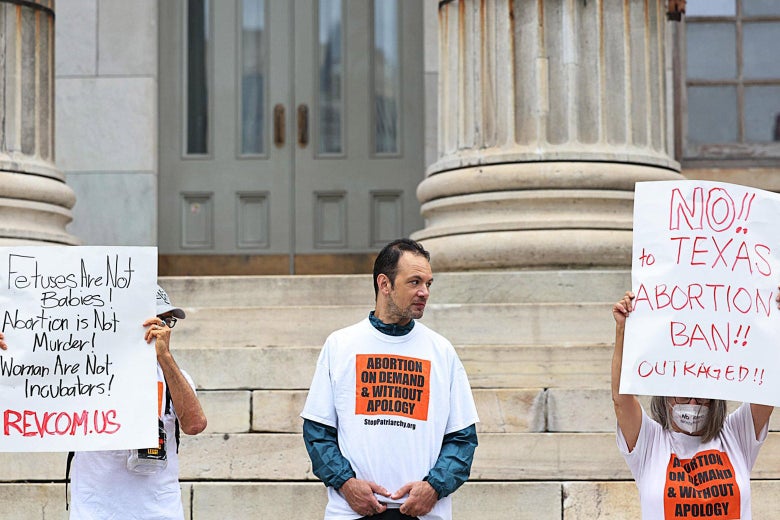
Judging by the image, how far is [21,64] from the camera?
29.8 ft

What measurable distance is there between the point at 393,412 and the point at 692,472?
3.36 feet

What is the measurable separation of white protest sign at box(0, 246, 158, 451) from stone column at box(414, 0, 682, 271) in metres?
3.76

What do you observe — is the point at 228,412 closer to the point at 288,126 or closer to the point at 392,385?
the point at 392,385

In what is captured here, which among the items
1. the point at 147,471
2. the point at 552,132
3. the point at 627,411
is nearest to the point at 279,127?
the point at 552,132

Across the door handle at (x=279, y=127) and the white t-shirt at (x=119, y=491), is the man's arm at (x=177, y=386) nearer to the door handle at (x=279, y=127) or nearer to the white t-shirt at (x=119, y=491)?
the white t-shirt at (x=119, y=491)

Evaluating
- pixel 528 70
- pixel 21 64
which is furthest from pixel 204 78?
pixel 528 70

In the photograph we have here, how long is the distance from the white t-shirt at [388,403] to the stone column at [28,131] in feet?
14.5

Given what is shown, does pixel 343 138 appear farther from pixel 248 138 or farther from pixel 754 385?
pixel 754 385

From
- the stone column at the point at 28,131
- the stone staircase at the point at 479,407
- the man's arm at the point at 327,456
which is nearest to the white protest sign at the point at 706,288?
the man's arm at the point at 327,456

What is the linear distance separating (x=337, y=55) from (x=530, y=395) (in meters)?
5.35

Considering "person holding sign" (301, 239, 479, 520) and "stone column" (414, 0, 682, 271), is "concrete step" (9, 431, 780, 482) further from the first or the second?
"stone column" (414, 0, 682, 271)

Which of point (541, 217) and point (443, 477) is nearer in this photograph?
point (443, 477)

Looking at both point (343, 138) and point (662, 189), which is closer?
point (662, 189)

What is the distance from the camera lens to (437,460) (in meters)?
4.85
